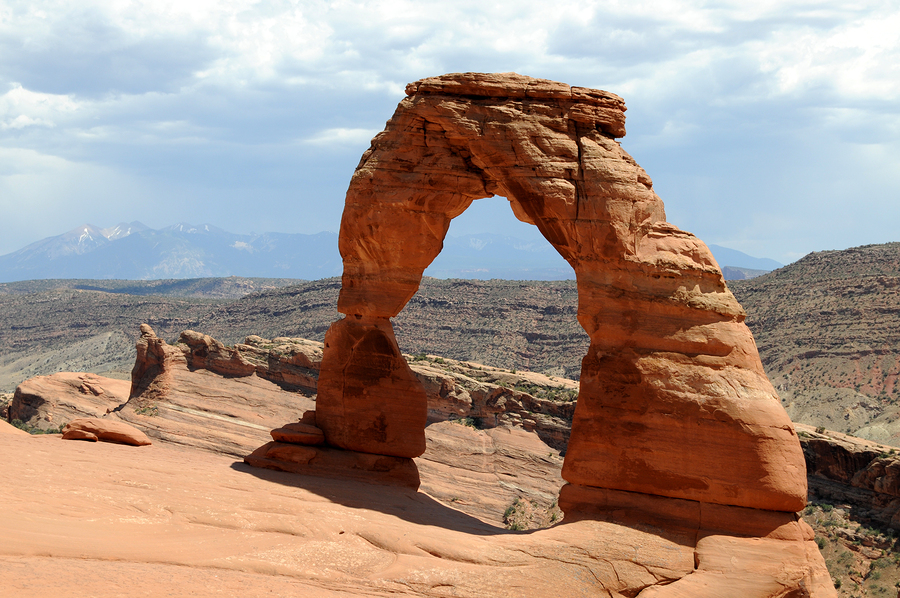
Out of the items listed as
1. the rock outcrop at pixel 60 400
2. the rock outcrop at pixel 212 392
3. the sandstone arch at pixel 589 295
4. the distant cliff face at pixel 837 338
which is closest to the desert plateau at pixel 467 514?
the sandstone arch at pixel 589 295

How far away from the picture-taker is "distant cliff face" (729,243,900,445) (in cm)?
4643

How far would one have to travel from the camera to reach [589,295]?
53.0 feet

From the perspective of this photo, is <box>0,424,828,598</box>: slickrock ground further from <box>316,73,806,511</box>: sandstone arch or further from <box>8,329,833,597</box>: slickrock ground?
<box>316,73,806,511</box>: sandstone arch

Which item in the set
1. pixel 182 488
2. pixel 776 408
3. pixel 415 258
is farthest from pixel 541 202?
pixel 182 488

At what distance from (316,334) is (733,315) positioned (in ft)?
185

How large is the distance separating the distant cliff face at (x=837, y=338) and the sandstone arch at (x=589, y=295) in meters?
32.2

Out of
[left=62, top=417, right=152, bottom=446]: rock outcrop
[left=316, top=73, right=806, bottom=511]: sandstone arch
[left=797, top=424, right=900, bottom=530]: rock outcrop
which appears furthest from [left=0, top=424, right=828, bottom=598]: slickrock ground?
[left=797, top=424, right=900, bottom=530]: rock outcrop

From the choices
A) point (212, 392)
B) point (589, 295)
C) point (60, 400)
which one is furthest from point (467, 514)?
point (60, 400)

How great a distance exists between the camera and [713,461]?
14688 mm

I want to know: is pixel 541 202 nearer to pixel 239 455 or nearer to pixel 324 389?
pixel 324 389

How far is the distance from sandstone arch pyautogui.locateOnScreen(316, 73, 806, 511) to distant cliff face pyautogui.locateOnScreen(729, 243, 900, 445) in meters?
32.2

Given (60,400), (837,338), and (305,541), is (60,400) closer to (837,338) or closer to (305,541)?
(305,541)

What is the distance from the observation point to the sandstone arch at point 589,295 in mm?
14805

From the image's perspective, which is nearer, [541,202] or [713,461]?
[713,461]
